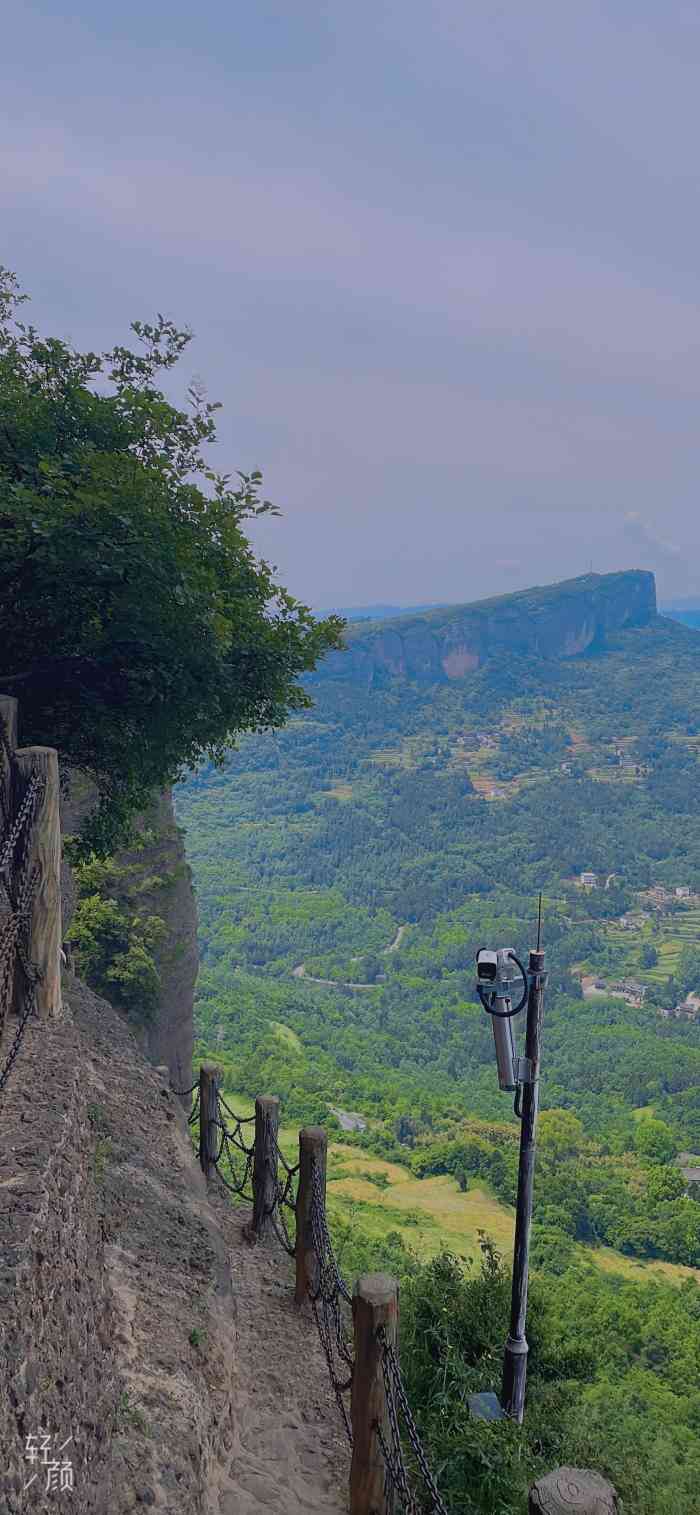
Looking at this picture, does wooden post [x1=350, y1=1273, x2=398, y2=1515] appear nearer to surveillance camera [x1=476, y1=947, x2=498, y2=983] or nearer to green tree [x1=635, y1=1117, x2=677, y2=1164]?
surveillance camera [x1=476, y1=947, x2=498, y2=983]

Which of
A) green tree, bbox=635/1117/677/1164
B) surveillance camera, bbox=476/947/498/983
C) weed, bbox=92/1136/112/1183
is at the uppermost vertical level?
surveillance camera, bbox=476/947/498/983

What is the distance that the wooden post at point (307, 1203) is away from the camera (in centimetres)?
698

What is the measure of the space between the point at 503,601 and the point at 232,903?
10155cm

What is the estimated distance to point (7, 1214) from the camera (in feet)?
11.1

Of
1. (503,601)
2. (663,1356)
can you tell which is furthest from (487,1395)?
(503,601)

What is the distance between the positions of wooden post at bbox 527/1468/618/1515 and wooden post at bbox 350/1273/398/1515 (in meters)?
1.70

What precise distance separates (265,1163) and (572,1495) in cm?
575

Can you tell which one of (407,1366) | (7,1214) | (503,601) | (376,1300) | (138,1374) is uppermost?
(503,601)

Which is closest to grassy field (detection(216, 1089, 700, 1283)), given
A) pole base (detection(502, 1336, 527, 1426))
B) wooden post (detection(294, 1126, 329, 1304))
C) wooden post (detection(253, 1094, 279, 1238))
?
wooden post (detection(253, 1094, 279, 1238))

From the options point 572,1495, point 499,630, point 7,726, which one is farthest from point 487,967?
point 499,630

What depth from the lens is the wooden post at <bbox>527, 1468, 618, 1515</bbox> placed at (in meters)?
2.72

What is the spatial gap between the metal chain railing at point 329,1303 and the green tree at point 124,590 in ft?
13.8

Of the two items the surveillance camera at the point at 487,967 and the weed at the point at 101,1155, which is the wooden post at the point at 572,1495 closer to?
the surveillance camera at the point at 487,967

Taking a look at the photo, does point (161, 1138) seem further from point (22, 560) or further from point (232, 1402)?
point (22, 560)
